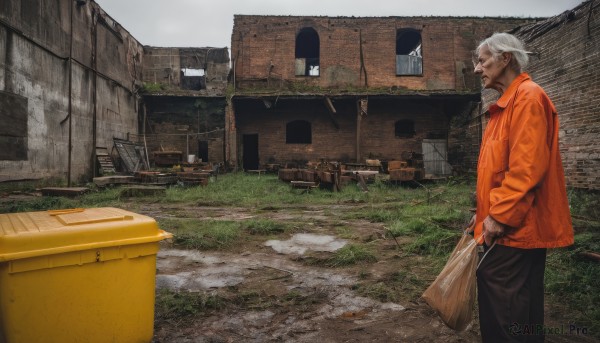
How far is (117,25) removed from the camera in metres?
14.0

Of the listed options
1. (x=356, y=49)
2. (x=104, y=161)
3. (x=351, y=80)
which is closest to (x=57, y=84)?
(x=104, y=161)

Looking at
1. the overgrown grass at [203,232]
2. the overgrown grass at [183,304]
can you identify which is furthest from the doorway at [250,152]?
the overgrown grass at [183,304]

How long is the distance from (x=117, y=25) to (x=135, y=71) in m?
2.26

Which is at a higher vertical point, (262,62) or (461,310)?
(262,62)

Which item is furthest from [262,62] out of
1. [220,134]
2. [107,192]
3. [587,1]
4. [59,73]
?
[587,1]

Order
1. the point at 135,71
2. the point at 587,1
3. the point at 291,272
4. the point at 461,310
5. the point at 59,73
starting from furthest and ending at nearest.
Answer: the point at 135,71, the point at 59,73, the point at 587,1, the point at 291,272, the point at 461,310

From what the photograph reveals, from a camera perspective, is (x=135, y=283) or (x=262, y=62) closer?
(x=135, y=283)

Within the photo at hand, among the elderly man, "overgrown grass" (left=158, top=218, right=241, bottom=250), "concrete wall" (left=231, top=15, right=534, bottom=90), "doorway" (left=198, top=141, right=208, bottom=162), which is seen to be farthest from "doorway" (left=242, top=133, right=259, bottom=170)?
the elderly man

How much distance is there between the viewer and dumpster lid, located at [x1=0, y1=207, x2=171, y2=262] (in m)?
1.45

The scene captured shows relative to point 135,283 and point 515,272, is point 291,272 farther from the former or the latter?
point 515,272

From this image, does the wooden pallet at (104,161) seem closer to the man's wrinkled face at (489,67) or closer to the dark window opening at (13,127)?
the dark window opening at (13,127)

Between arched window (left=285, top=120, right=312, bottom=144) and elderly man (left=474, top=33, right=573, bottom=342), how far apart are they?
1520 centimetres

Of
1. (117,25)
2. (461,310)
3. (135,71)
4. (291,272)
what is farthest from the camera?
(135,71)

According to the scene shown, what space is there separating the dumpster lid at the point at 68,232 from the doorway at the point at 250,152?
1528 centimetres
